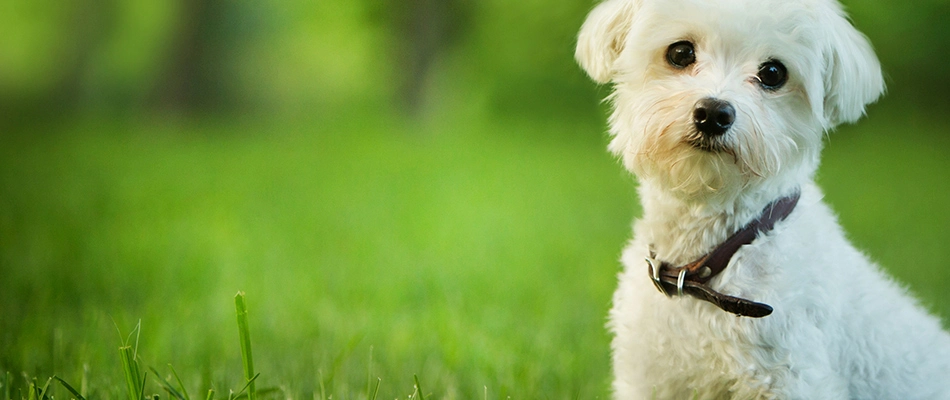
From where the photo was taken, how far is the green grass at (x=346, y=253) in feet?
11.1

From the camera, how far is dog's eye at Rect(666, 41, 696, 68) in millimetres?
2389

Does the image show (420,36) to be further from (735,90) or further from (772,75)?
(735,90)

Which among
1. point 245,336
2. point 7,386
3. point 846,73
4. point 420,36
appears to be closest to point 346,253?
point 7,386

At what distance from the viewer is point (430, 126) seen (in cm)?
1311

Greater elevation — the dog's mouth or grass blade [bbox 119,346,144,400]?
the dog's mouth

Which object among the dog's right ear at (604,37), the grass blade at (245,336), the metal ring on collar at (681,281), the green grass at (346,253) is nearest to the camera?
the grass blade at (245,336)

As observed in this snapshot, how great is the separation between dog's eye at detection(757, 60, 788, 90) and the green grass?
2.07 ft

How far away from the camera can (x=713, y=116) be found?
2115 millimetres

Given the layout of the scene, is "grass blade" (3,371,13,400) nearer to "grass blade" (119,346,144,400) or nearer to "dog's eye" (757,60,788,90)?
"grass blade" (119,346,144,400)

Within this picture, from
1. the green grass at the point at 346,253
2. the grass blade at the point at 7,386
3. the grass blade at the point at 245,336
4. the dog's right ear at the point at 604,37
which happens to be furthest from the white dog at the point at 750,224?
the grass blade at the point at 7,386

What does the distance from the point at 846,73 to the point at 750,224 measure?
20.3 inches

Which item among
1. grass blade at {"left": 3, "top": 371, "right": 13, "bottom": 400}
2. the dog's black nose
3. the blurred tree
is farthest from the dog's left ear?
the blurred tree

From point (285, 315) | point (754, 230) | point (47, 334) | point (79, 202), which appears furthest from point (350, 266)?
point (754, 230)

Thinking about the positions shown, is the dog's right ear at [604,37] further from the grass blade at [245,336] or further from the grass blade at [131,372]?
the grass blade at [131,372]
